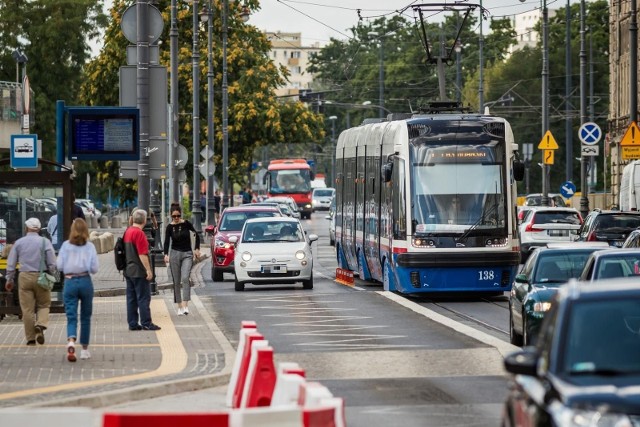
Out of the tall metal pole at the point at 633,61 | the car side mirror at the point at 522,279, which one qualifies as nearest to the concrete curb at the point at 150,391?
the car side mirror at the point at 522,279

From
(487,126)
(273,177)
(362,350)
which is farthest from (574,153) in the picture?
(362,350)

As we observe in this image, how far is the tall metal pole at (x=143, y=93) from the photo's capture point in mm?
30297

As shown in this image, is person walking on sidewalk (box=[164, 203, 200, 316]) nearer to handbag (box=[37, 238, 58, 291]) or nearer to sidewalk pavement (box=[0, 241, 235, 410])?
sidewalk pavement (box=[0, 241, 235, 410])

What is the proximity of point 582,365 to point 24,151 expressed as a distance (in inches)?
857

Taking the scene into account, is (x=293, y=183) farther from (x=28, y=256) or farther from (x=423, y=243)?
(x=28, y=256)

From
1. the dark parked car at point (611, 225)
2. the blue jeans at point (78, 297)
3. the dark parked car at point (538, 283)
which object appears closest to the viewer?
the blue jeans at point (78, 297)

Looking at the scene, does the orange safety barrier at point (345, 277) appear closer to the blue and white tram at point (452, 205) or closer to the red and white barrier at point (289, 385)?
the blue and white tram at point (452, 205)

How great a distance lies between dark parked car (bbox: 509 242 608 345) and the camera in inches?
764

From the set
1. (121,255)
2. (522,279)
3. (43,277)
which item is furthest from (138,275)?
(522,279)

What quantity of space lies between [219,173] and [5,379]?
65225 mm

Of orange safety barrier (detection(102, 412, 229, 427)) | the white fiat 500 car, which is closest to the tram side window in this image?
the white fiat 500 car

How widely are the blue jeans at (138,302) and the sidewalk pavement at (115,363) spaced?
0.72 feet

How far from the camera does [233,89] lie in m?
74.6

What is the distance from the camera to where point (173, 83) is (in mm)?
48000
